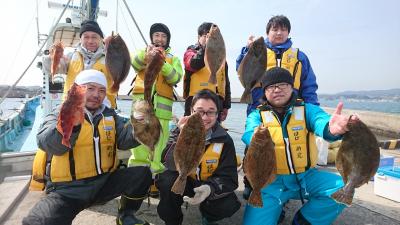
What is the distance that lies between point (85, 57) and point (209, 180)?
255cm

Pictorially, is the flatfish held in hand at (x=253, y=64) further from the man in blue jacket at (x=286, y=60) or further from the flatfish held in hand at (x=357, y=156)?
the flatfish held in hand at (x=357, y=156)

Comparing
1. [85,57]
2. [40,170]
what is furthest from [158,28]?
[40,170]

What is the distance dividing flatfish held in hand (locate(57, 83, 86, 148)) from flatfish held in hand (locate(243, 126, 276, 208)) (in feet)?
5.18

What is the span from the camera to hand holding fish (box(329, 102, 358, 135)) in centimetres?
271

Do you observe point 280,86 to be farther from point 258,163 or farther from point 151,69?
point 151,69

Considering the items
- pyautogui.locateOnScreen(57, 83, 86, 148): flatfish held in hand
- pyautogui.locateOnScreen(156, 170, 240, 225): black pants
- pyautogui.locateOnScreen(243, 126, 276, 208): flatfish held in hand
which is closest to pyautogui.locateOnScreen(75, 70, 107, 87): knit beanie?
pyautogui.locateOnScreen(57, 83, 86, 148): flatfish held in hand

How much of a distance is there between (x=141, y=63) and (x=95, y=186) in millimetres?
1913

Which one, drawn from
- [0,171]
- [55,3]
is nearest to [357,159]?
[0,171]

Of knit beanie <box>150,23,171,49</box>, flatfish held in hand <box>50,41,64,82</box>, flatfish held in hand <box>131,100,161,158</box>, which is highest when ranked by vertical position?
knit beanie <box>150,23,171,49</box>

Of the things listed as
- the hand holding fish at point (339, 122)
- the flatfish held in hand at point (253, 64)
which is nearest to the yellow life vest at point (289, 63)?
the flatfish held in hand at point (253, 64)

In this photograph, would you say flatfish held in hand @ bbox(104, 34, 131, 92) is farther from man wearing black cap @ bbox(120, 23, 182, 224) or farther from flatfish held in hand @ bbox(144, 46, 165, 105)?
man wearing black cap @ bbox(120, 23, 182, 224)

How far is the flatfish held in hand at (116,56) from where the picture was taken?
345cm

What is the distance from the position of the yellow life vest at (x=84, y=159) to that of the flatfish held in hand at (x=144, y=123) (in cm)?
50

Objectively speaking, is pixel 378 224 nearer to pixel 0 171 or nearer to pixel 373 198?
pixel 373 198
